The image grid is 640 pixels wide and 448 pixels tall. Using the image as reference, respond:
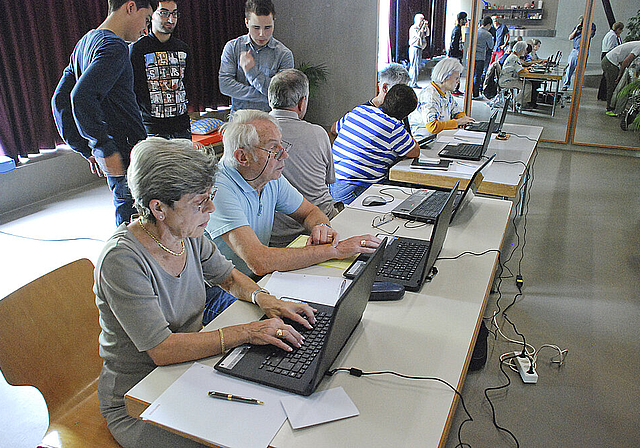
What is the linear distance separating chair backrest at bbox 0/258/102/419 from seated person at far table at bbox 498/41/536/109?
251 inches

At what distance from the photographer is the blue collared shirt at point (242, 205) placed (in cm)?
184

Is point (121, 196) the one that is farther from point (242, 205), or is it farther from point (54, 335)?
point (54, 335)

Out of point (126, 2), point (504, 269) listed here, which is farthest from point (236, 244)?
point (504, 269)

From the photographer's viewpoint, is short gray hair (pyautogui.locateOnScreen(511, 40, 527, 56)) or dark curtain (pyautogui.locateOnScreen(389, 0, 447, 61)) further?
dark curtain (pyautogui.locateOnScreen(389, 0, 447, 61))

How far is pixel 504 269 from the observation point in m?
3.35

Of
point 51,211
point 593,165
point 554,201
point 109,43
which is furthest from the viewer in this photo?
point 593,165

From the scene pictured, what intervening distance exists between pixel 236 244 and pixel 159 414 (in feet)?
2.60

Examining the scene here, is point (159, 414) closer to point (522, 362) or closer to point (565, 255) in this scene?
point (522, 362)

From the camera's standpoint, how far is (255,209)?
6.73 ft

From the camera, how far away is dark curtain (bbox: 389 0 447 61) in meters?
6.57

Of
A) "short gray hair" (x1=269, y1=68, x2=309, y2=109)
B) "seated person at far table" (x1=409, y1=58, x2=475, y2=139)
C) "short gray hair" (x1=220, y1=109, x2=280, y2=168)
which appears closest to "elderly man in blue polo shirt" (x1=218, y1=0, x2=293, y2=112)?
"seated person at far table" (x1=409, y1=58, x2=475, y2=139)

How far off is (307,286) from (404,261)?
391 millimetres

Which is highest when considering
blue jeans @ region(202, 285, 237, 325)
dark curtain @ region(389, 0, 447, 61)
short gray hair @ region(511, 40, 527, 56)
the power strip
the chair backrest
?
dark curtain @ region(389, 0, 447, 61)

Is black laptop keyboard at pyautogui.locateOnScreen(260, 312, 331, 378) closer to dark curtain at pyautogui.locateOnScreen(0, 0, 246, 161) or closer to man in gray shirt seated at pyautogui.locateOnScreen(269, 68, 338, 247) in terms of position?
man in gray shirt seated at pyautogui.locateOnScreen(269, 68, 338, 247)
